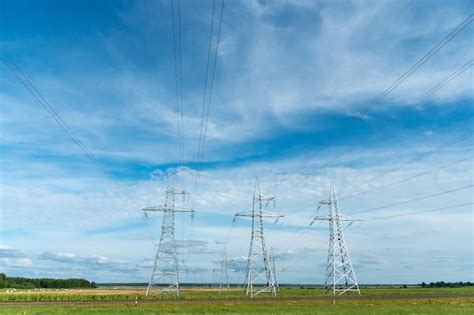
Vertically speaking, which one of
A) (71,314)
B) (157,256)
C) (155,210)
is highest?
(155,210)

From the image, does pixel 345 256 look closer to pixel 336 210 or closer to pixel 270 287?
pixel 336 210

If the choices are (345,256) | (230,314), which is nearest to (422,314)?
(230,314)

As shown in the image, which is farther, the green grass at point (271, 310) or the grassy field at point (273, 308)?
the grassy field at point (273, 308)

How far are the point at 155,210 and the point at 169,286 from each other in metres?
15.6

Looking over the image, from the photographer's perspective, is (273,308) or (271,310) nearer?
(271,310)

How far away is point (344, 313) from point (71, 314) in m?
29.0

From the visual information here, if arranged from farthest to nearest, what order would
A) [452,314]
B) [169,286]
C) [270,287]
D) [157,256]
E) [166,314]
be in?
[270,287]
[169,286]
[157,256]
[166,314]
[452,314]

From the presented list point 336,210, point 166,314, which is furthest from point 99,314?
point 336,210

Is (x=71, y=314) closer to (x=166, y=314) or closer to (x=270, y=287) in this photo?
(x=166, y=314)

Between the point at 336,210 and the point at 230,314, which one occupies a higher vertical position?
the point at 336,210

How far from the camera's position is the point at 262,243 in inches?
3214

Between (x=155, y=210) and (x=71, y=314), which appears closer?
(x=71, y=314)

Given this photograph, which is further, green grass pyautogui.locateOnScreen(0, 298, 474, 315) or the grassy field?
the grassy field

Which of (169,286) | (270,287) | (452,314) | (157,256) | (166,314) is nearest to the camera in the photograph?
(452,314)
